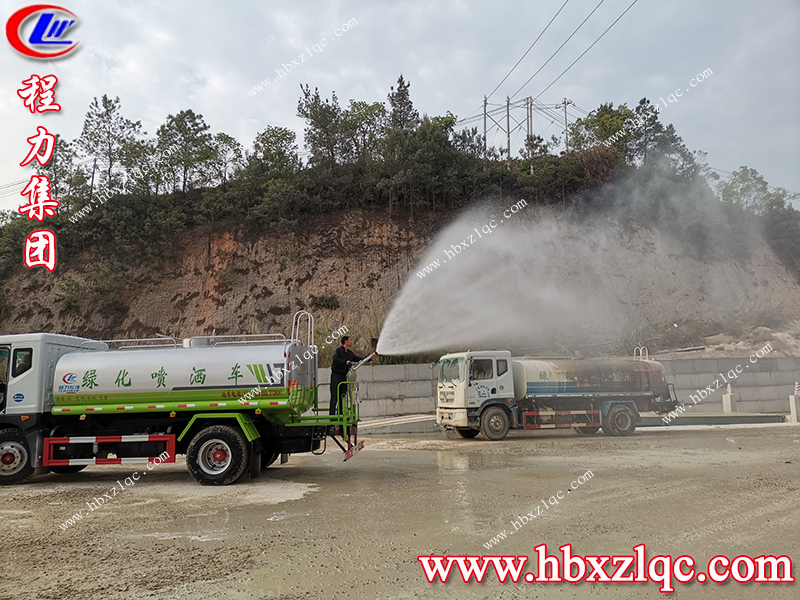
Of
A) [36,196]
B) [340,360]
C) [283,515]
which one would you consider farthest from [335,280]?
[283,515]

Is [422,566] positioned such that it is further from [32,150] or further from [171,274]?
[171,274]

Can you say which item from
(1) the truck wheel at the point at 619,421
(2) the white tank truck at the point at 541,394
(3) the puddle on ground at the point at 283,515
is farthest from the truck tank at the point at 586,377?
(3) the puddle on ground at the point at 283,515

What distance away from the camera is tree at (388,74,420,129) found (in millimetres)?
39469

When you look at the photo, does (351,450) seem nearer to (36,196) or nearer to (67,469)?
(67,469)

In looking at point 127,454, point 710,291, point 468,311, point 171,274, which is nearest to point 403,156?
point 468,311

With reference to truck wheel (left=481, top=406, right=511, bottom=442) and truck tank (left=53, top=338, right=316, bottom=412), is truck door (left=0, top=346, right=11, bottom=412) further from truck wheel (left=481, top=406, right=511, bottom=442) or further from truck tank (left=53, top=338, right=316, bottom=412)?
truck wheel (left=481, top=406, right=511, bottom=442)

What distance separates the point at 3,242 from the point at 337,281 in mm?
21478

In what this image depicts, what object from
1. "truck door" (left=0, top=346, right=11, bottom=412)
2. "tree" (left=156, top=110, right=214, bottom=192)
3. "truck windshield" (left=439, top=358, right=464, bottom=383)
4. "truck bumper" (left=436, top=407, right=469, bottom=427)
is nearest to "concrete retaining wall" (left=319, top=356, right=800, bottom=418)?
"truck windshield" (left=439, top=358, right=464, bottom=383)

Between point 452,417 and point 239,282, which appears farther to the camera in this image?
point 239,282

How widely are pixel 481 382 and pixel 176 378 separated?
8.58 meters

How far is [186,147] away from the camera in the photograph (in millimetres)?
37000

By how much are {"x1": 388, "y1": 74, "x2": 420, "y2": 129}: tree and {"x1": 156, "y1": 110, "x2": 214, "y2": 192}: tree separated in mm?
12683

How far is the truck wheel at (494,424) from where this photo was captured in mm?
15828

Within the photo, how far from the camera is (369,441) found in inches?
652
